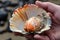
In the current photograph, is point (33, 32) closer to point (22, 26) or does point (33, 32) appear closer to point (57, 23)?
point (22, 26)

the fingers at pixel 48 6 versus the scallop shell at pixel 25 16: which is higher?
the fingers at pixel 48 6

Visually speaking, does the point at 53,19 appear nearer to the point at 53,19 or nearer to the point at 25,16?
the point at 53,19

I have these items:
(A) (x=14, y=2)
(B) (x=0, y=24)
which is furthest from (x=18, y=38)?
(A) (x=14, y=2)

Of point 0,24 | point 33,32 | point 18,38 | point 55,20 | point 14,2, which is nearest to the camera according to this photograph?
point 33,32

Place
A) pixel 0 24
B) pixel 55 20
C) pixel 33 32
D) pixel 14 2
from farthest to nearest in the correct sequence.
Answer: pixel 14 2, pixel 0 24, pixel 55 20, pixel 33 32

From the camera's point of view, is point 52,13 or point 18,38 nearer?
point 52,13

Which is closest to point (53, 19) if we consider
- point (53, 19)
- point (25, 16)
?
point (53, 19)

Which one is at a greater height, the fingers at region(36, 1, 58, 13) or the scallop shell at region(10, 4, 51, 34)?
the fingers at region(36, 1, 58, 13)

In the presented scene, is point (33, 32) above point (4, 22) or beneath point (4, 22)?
above
